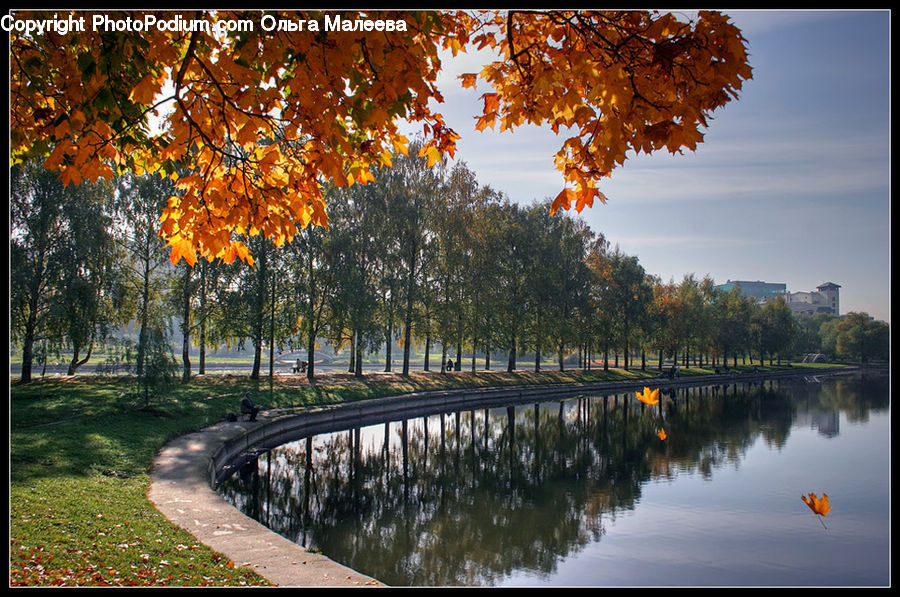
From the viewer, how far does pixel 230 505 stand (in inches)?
377

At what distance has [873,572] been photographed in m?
9.66

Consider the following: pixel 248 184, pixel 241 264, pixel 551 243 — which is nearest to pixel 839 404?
pixel 551 243

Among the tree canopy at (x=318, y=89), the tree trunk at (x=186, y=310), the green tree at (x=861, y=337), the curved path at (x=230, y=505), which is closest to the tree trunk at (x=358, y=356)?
the curved path at (x=230, y=505)

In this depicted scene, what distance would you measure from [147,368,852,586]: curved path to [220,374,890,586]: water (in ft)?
3.22

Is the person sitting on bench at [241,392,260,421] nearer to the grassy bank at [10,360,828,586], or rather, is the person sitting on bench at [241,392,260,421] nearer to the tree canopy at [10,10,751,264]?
the grassy bank at [10,360,828,586]

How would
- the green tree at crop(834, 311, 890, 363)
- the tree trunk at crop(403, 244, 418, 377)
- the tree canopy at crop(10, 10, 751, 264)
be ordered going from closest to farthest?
the tree canopy at crop(10, 10, 751, 264) < the tree trunk at crop(403, 244, 418, 377) < the green tree at crop(834, 311, 890, 363)

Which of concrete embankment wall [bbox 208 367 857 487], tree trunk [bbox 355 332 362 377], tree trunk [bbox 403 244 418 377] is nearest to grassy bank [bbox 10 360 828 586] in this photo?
concrete embankment wall [bbox 208 367 857 487]

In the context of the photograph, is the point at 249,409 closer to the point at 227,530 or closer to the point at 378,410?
the point at 378,410

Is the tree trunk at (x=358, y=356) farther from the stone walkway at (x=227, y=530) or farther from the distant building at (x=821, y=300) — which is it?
the distant building at (x=821, y=300)

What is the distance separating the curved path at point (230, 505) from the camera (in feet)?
21.8

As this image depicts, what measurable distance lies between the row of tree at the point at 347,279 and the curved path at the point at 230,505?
140 inches

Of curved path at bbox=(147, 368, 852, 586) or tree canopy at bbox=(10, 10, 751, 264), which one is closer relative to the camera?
tree canopy at bbox=(10, 10, 751, 264)

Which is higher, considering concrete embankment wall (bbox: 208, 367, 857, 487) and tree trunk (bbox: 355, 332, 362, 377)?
tree trunk (bbox: 355, 332, 362, 377)

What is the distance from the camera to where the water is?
9.43m
